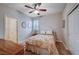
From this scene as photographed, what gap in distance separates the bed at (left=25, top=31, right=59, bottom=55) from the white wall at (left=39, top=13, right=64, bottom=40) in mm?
139

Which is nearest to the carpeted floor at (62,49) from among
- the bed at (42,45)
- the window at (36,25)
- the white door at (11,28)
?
the bed at (42,45)

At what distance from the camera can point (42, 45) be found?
1505 mm

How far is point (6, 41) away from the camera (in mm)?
1529

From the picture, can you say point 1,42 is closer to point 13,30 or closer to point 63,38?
point 13,30

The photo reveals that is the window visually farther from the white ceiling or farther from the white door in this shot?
the white door

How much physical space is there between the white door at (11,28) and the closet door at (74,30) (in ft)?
2.94

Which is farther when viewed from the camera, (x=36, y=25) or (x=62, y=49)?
(x=36, y=25)

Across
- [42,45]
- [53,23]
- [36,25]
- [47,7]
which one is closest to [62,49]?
[42,45]

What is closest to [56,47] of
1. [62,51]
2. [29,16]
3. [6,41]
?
[62,51]

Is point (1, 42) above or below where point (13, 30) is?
below

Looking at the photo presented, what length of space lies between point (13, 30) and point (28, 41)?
0.99 feet

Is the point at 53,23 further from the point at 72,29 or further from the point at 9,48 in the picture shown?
the point at 9,48

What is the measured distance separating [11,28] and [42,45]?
1.87 feet

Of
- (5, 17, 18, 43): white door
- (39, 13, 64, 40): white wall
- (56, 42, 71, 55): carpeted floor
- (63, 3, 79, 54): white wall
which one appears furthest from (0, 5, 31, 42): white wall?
(63, 3, 79, 54): white wall
